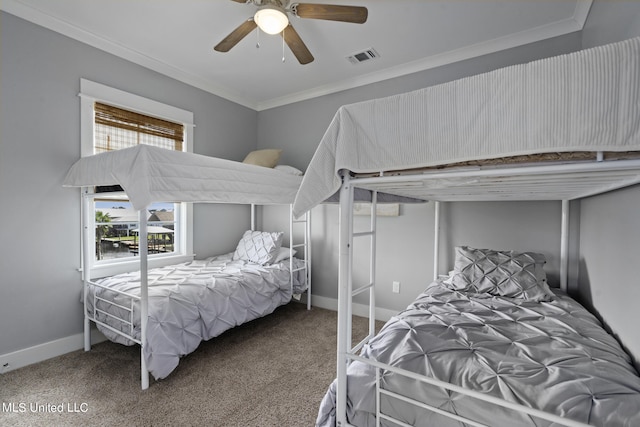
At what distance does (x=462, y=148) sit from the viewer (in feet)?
2.98

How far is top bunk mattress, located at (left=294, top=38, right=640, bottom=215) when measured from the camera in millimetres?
724

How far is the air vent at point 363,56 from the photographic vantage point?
2.80 metres

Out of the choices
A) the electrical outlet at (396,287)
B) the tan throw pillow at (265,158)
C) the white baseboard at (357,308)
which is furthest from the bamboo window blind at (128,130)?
the electrical outlet at (396,287)

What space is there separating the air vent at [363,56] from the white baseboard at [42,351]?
3423mm

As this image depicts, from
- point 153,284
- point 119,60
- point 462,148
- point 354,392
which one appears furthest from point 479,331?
point 119,60

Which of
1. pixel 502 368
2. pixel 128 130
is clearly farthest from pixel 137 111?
pixel 502 368

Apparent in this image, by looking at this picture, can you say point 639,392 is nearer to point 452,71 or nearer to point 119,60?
point 452,71

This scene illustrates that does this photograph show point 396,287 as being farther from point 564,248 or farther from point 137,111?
point 137,111

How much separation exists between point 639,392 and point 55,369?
3.23 metres

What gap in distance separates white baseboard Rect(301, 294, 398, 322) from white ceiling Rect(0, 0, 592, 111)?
8.15ft

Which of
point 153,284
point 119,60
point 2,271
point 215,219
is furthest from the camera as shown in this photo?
point 215,219

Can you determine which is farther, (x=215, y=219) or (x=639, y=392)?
(x=215, y=219)
